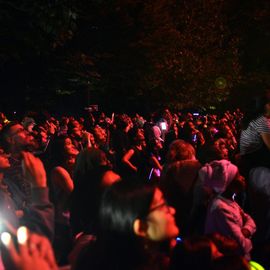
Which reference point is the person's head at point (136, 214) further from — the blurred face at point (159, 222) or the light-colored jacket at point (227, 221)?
the light-colored jacket at point (227, 221)

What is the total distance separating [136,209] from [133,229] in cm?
10

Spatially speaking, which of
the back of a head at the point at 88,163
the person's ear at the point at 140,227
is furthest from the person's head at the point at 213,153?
the person's ear at the point at 140,227

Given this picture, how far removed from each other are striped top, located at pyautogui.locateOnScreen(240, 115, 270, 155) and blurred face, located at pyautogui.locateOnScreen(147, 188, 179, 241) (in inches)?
126

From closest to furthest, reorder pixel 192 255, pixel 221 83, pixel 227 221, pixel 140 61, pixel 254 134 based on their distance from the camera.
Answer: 1. pixel 192 255
2. pixel 227 221
3. pixel 254 134
4. pixel 140 61
5. pixel 221 83

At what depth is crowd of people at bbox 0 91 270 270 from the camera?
8.42ft

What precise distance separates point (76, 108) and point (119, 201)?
80.9 feet

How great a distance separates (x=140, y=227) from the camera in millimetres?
2533

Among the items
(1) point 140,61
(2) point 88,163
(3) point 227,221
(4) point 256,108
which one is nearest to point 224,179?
(3) point 227,221

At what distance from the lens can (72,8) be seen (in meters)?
5.60

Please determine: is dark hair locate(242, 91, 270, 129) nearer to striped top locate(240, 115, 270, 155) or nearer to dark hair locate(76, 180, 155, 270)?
striped top locate(240, 115, 270, 155)

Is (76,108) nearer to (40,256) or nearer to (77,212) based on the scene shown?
(77,212)

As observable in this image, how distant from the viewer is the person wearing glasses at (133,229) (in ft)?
8.38

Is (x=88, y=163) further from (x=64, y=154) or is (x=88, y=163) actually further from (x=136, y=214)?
(x=136, y=214)

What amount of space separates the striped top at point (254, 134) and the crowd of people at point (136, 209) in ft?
0.04
